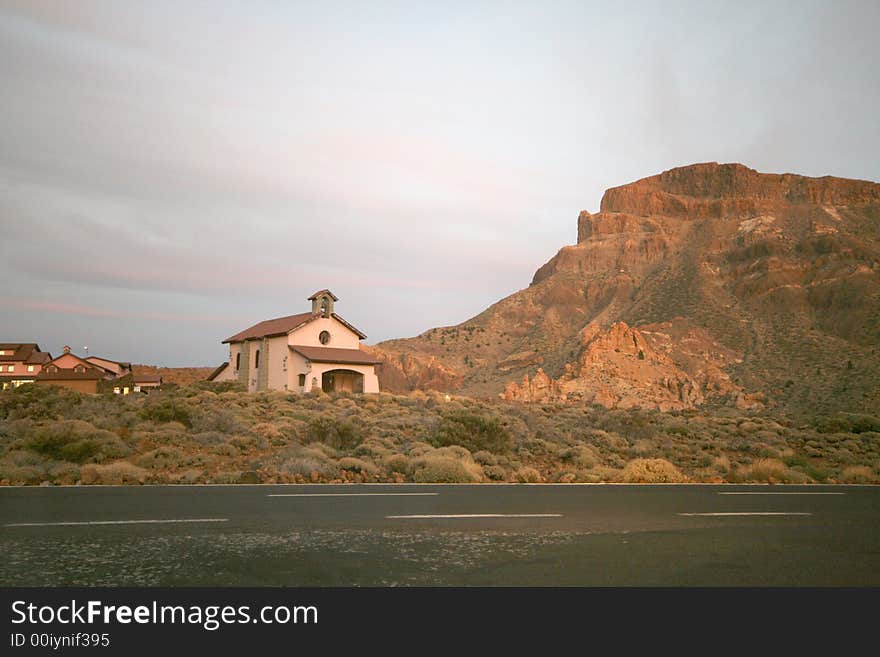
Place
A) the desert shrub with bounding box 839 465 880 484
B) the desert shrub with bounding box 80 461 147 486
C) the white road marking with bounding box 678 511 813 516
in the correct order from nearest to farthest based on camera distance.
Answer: the white road marking with bounding box 678 511 813 516 < the desert shrub with bounding box 80 461 147 486 < the desert shrub with bounding box 839 465 880 484

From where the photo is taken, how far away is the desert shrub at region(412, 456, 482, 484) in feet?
49.7

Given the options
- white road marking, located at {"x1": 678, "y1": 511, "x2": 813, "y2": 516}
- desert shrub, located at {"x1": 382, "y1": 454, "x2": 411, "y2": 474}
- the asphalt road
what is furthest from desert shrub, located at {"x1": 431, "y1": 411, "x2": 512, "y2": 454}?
white road marking, located at {"x1": 678, "y1": 511, "x2": 813, "y2": 516}

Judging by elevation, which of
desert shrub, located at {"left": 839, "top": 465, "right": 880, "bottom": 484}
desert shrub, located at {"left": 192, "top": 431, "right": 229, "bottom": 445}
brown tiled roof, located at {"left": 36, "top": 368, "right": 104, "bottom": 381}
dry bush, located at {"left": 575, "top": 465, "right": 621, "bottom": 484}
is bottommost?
desert shrub, located at {"left": 839, "top": 465, "right": 880, "bottom": 484}

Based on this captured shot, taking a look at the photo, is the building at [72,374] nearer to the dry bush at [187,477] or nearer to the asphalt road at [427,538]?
the dry bush at [187,477]

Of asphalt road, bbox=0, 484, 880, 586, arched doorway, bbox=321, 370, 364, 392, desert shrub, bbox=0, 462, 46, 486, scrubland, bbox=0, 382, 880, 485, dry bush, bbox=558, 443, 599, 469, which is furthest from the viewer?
arched doorway, bbox=321, 370, 364, 392

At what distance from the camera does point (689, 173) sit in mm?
123750

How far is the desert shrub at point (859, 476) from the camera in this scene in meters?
17.2

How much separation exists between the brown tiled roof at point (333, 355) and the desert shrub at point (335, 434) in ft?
74.5

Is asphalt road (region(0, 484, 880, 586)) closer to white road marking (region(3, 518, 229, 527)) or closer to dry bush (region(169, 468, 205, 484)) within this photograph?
white road marking (region(3, 518, 229, 527))

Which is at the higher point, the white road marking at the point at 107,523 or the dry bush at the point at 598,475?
the white road marking at the point at 107,523

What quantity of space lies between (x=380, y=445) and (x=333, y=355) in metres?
26.5

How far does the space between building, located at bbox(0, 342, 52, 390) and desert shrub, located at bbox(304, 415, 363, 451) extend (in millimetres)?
63719

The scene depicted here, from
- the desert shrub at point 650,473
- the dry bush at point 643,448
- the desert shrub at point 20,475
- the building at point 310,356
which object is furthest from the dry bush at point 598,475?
the building at point 310,356

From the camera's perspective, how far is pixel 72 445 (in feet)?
56.2
